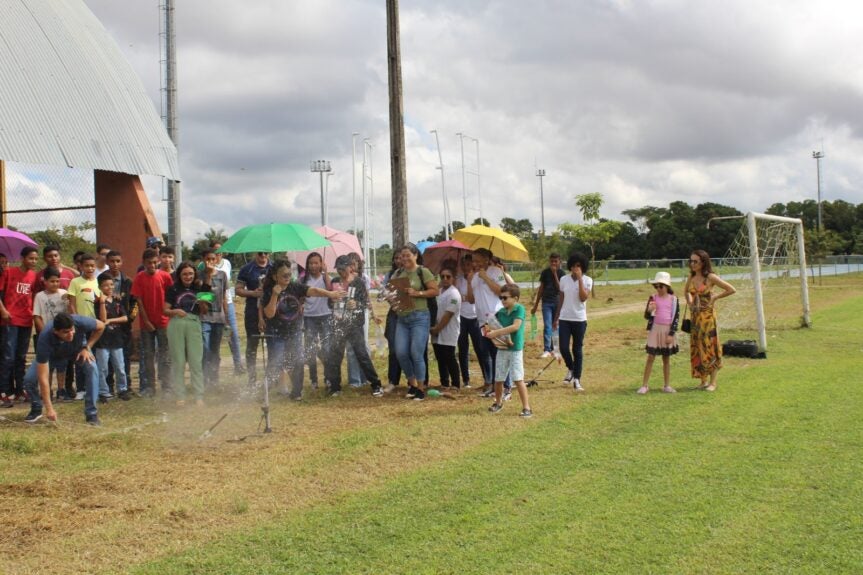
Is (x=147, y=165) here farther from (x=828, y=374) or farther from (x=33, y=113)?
(x=828, y=374)

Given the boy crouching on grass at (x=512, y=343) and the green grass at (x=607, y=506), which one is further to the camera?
the boy crouching on grass at (x=512, y=343)

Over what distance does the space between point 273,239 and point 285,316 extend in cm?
94

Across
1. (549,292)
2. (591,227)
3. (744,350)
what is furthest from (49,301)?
(591,227)

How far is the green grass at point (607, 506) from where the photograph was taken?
4.32 metres

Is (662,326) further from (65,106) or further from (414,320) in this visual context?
(65,106)

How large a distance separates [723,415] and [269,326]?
5363 millimetres

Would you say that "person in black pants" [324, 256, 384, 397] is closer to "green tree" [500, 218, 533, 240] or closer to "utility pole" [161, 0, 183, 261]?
"utility pole" [161, 0, 183, 261]

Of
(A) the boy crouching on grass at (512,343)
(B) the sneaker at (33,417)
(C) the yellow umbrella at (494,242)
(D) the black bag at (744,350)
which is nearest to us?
(B) the sneaker at (33,417)

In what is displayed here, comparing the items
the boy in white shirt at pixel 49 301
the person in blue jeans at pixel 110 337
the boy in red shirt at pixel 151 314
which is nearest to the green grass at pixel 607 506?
the boy in red shirt at pixel 151 314

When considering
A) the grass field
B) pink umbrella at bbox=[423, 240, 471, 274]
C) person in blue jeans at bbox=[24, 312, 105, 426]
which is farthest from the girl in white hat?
person in blue jeans at bbox=[24, 312, 105, 426]

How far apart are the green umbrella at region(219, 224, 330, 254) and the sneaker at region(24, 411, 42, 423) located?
2.69m

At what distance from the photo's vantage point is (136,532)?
4816mm

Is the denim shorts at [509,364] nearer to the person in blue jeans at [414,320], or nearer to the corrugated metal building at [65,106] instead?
the person in blue jeans at [414,320]

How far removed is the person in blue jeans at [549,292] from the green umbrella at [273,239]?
474 cm
